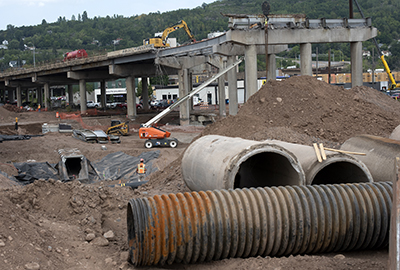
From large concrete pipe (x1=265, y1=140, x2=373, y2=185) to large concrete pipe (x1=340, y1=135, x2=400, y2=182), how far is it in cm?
89

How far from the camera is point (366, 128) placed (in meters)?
21.7

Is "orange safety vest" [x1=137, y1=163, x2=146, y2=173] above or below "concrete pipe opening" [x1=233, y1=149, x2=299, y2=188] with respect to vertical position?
below

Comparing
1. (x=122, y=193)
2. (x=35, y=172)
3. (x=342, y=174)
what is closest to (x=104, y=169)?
(x=35, y=172)

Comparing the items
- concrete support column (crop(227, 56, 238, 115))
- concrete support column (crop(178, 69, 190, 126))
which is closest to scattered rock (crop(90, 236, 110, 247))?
concrete support column (crop(227, 56, 238, 115))

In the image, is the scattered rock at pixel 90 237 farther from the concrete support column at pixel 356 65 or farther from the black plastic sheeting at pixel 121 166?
the concrete support column at pixel 356 65

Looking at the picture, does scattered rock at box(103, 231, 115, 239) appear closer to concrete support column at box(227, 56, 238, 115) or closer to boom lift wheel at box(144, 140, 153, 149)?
boom lift wheel at box(144, 140, 153, 149)

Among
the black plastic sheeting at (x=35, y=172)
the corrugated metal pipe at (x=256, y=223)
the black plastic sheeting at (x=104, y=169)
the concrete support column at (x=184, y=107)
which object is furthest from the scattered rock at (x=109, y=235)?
the concrete support column at (x=184, y=107)

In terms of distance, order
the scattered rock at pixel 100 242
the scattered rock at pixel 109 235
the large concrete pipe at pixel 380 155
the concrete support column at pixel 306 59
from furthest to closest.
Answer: the concrete support column at pixel 306 59 → the large concrete pipe at pixel 380 155 → the scattered rock at pixel 109 235 → the scattered rock at pixel 100 242

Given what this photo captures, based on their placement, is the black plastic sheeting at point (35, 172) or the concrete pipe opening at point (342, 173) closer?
the concrete pipe opening at point (342, 173)

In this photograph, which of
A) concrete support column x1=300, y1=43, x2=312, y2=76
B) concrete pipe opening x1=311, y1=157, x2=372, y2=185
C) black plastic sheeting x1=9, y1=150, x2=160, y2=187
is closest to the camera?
concrete pipe opening x1=311, y1=157, x2=372, y2=185

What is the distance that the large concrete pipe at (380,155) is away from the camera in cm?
1198

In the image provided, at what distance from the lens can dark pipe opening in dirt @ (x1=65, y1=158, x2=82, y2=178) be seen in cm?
2411

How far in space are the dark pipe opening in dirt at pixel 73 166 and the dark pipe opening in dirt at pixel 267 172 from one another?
12136 millimetres

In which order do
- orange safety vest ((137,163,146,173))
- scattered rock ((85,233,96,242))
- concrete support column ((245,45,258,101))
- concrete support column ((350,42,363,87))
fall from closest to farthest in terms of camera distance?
scattered rock ((85,233,96,242))
orange safety vest ((137,163,146,173))
concrete support column ((245,45,258,101))
concrete support column ((350,42,363,87))
